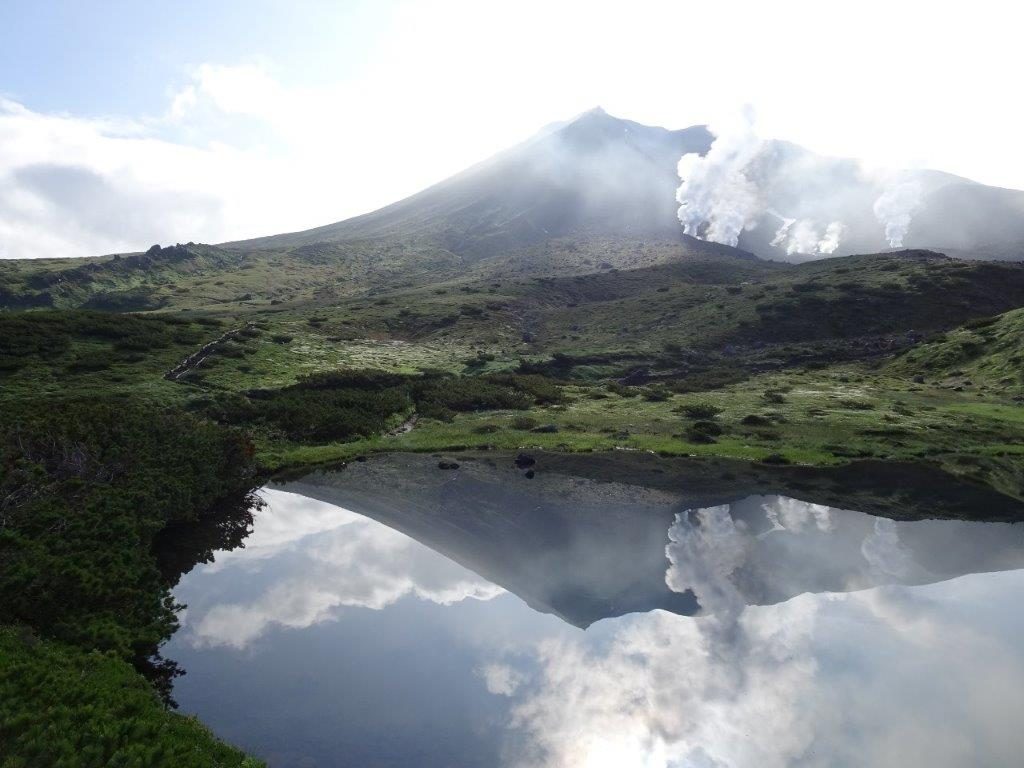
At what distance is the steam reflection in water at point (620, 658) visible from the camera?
1862cm

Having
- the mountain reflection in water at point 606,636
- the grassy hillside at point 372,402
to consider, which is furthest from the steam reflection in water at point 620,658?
the grassy hillside at point 372,402

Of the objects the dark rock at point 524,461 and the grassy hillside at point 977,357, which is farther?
the grassy hillside at point 977,357

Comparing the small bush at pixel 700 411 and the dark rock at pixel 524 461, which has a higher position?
the dark rock at pixel 524 461

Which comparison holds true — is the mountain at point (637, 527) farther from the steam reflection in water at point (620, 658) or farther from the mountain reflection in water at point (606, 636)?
the steam reflection in water at point (620, 658)

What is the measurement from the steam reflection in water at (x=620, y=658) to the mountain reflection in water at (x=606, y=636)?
10 cm

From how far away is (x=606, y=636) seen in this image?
25766 mm

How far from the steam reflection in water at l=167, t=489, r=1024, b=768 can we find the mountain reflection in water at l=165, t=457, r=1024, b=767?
0.10 meters

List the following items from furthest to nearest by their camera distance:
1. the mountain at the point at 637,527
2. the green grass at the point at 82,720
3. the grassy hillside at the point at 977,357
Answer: the grassy hillside at the point at 977,357
the mountain at the point at 637,527
the green grass at the point at 82,720

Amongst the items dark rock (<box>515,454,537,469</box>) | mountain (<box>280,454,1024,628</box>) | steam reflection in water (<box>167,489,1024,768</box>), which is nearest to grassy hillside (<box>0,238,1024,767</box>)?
steam reflection in water (<box>167,489,1024,768</box>)

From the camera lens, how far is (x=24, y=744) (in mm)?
13164

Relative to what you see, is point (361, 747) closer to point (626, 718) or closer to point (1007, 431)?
point (626, 718)

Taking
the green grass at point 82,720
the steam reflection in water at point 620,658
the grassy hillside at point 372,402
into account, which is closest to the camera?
the green grass at point 82,720

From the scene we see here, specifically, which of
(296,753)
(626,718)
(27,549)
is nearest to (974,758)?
(626,718)

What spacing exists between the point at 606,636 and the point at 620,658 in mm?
1866
